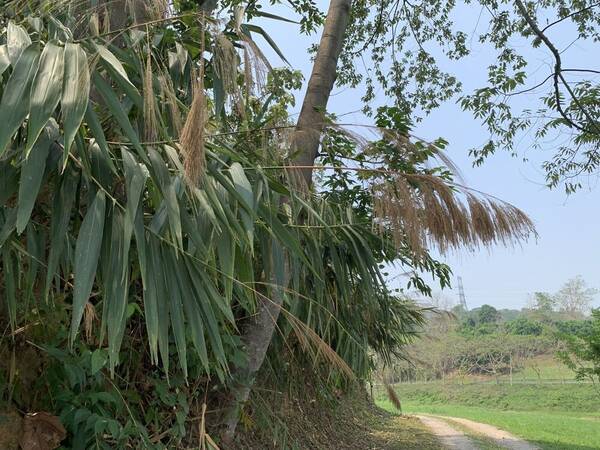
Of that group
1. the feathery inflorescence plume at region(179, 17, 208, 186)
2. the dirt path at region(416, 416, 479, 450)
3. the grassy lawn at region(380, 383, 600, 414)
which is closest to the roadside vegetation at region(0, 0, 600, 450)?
the feathery inflorescence plume at region(179, 17, 208, 186)

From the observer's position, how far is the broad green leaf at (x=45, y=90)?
1495 mm

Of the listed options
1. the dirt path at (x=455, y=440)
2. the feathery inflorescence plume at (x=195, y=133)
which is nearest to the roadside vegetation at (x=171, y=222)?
the feathery inflorescence plume at (x=195, y=133)

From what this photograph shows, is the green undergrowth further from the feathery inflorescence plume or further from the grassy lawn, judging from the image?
the grassy lawn

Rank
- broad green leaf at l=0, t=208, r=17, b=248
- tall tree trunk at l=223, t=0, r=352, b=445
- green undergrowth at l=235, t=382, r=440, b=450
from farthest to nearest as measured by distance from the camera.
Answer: green undergrowth at l=235, t=382, r=440, b=450
tall tree trunk at l=223, t=0, r=352, b=445
broad green leaf at l=0, t=208, r=17, b=248

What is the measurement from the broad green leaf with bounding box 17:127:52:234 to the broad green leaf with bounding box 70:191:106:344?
0.60 ft

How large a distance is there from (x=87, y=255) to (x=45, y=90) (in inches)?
18.2

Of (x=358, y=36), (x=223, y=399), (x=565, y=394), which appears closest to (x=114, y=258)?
(x=223, y=399)

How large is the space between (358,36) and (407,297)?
359 cm

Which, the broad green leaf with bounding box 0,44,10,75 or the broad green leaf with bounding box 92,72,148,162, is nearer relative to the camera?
the broad green leaf with bounding box 0,44,10,75

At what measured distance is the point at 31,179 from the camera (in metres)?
1.59

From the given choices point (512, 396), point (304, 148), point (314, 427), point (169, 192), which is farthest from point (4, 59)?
point (512, 396)

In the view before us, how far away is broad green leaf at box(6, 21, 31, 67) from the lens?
167cm

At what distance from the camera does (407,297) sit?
7.46 meters

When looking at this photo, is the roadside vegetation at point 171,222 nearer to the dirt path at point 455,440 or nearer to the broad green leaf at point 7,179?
the broad green leaf at point 7,179
